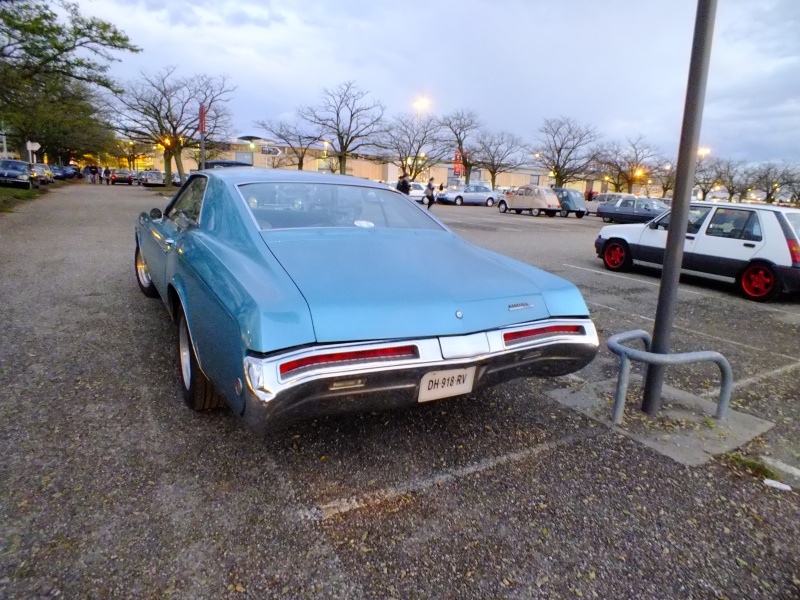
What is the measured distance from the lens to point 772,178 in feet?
148

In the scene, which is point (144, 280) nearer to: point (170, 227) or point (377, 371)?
point (170, 227)

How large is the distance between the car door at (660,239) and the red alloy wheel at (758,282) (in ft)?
2.90

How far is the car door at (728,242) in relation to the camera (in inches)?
300

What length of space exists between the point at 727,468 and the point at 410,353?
192cm

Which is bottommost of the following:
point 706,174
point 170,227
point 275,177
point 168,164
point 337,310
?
point 337,310

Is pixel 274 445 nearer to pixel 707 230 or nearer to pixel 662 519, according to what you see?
pixel 662 519

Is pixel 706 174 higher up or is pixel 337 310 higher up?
pixel 706 174

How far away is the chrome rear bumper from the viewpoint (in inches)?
81.0

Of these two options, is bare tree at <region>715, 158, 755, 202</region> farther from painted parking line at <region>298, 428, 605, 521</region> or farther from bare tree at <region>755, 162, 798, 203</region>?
painted parking line at <region>298, 428, 605, 521</region>

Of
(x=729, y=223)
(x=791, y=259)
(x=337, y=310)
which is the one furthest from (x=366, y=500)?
(x=729, y=223)

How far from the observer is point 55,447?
2.68 m

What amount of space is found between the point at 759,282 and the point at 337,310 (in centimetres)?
764

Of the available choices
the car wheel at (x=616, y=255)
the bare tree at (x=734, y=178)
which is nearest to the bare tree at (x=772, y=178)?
the bare tree at (x=734, y=178)

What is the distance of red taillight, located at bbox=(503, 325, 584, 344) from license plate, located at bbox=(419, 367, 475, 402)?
0.26 meters
